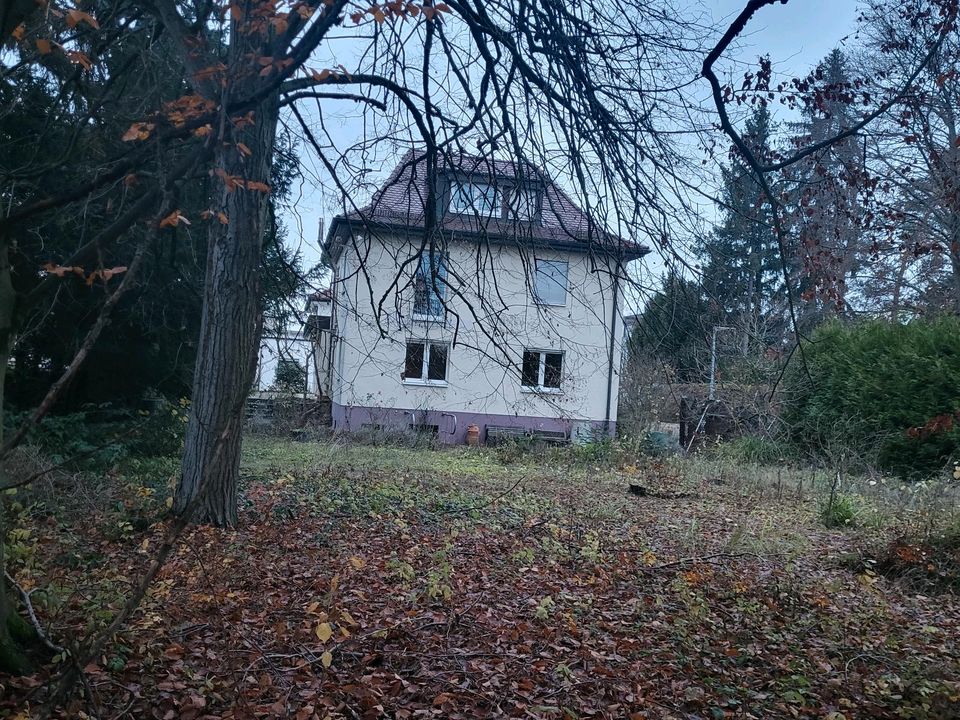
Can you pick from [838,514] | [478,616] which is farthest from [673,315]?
[838,514]

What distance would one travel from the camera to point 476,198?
18.3 ft

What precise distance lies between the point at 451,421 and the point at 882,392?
9.59 metres

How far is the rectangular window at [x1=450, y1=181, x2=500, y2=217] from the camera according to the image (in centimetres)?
544

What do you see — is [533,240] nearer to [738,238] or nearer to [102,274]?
[738,238]

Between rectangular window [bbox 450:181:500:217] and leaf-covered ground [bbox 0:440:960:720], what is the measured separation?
2.76 metres

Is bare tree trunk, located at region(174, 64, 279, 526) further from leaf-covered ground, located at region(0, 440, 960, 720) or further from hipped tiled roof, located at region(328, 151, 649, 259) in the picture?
hipped tiled roof, located at region(328, 151, 649, 259)

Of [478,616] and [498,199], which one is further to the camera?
[498,199]

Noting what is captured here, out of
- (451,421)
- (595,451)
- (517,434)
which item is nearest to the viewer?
(595,451)

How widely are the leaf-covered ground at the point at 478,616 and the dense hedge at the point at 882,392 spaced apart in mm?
5889

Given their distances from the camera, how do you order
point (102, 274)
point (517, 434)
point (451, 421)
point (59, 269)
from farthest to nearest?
point (451, 421), point (517, 434), point (59, 269), point (102, 274)

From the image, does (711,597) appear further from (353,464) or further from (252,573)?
(353,464)

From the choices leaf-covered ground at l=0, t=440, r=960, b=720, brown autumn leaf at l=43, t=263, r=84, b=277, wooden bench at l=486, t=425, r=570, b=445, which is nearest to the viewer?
brown autumn leaf at l=43, t=263, r=84, b=277

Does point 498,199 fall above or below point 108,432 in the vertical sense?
above

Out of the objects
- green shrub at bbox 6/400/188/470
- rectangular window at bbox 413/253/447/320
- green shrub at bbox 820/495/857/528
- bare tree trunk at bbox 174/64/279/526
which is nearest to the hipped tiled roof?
rectangular window at bbox 413/253/447/320
